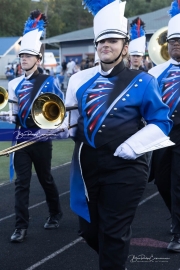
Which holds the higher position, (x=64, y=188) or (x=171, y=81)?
(x=171, y=81)

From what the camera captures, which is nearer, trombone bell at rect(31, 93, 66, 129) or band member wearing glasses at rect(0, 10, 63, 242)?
trombone bell at rect(31, 93, 66, 129)

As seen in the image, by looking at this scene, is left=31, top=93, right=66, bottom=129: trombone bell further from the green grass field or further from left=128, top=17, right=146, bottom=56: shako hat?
left=128, top=17, right=146, bottom=56: shako hat

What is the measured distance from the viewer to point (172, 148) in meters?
5.35

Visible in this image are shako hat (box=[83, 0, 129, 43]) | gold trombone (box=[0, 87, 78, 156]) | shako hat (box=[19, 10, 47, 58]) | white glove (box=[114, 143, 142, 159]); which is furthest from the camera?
shako hat (box=[19, 10, 47, 58])

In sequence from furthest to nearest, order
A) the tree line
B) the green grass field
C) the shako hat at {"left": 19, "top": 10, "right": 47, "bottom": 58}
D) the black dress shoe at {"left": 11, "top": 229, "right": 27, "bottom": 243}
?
the tree line
the green grass field
the shako hat at {"left": 19, "top": 10, "right": 47, "bottom": 58}
the black dress shoe at {"left": 11, "top": 229, "right": 27, "bottom": 243}

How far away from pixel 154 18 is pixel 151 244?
32899 millimetres

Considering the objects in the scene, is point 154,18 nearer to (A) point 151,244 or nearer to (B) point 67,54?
(B) point 67,54

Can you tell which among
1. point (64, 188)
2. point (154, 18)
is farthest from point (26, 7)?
point (64, 188)

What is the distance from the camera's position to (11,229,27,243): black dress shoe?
19.0 feet

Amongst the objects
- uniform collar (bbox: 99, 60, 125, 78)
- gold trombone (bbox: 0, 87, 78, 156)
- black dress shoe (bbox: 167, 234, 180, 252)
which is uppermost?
uniform collar (bbox: 99, 60, 125, 78)

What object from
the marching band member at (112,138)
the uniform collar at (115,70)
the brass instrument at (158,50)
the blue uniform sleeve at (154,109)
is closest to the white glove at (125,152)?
the marching band member at (112,138)

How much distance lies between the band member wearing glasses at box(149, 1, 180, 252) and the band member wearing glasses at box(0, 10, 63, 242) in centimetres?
112

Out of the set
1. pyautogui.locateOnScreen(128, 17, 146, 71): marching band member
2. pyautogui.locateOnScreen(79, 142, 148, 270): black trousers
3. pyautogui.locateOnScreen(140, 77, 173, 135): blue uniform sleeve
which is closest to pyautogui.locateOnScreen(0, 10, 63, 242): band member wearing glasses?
pyautogui.locateOnScreen(79, 142, 148, 270): black trousers

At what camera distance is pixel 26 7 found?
7600 cm
